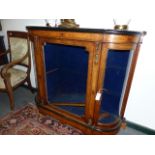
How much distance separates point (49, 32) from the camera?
53.1 inches

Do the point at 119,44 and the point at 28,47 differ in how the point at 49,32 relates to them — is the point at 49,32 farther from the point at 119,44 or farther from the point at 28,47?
the point at 28,47

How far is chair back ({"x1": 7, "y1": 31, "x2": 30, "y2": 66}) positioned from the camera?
2.07m

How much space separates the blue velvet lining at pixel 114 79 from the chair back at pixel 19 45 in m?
1.26

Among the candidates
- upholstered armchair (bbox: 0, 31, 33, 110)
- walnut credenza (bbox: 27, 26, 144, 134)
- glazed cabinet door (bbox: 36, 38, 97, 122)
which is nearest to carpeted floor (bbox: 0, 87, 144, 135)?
upholstered armchair (bbox: 0, 31, 33, 110)

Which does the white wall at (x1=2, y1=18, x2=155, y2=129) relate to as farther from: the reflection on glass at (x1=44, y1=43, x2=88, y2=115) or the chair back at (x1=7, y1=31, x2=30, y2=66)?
the chair back at (x1=7, y1=31, x2=30, y2=66)

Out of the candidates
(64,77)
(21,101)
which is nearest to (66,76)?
(64,77)

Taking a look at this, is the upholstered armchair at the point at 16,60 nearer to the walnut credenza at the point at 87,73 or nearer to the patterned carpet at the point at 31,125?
the patterned carpet at the point at 31,125

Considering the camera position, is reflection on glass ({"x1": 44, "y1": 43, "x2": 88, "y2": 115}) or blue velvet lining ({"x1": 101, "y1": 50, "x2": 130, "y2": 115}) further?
reflection on glass ({"x1": 44, "y1": 43, "x2": 88, "y2": 115})

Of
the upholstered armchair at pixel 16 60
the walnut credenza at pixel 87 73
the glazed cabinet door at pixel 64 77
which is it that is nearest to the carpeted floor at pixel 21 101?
the upholstered armchair at pixel 16 60

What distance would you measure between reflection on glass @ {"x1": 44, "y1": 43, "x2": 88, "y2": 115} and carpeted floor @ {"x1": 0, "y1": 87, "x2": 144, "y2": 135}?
1.83 feet

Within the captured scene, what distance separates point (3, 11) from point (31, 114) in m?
1.37

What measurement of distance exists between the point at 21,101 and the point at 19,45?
0.91m

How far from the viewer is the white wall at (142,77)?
133cm
